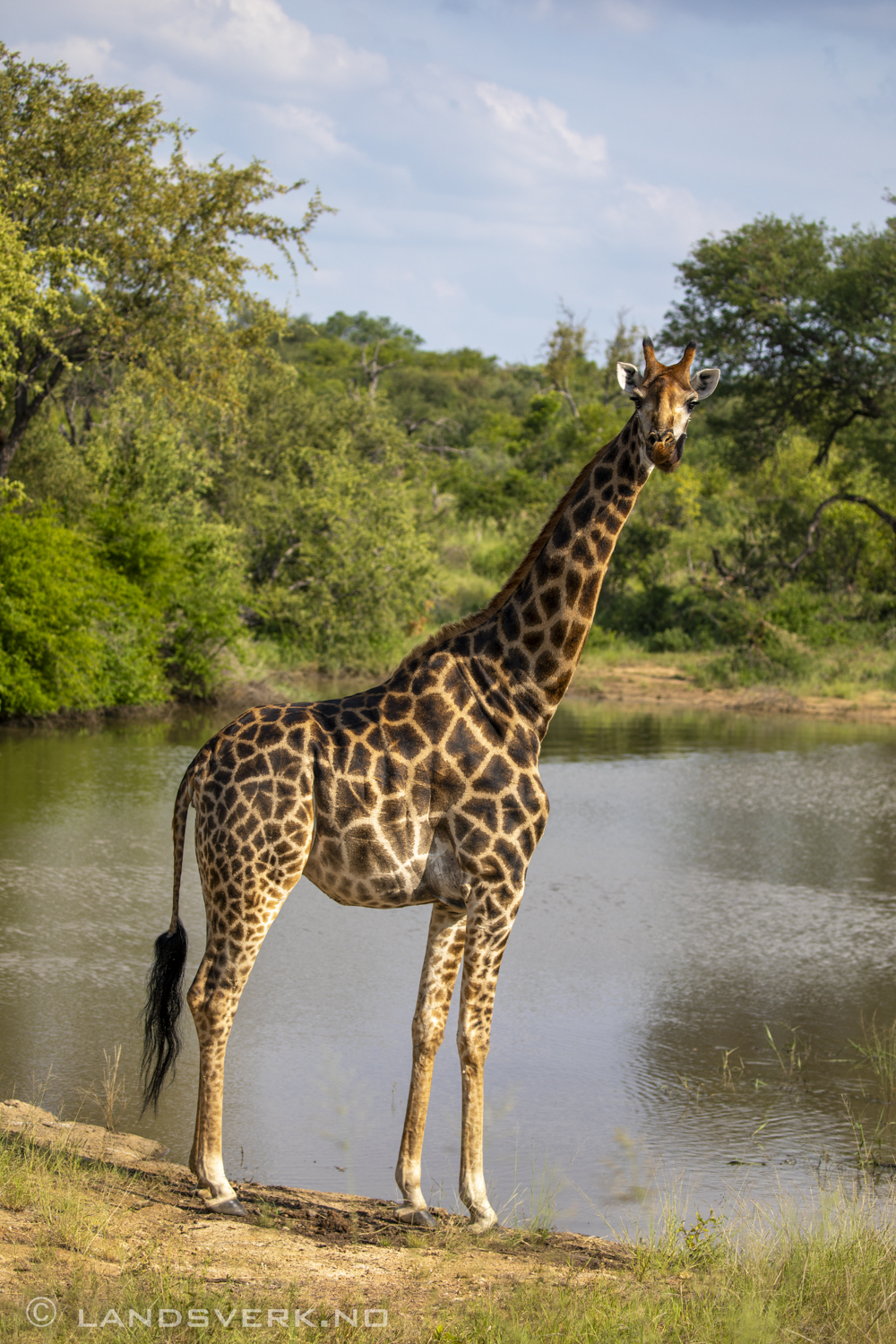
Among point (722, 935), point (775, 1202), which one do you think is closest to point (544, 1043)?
point (775, 1202)

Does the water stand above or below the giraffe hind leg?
below

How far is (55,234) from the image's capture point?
1769 centimetres

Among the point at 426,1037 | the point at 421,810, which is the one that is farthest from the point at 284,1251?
the point at 421,810

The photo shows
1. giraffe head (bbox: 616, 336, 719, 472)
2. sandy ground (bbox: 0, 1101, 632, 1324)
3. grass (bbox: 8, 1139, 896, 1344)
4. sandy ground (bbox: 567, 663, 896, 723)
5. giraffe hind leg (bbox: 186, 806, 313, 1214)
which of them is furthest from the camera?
sandy ground (bbox: 567, 663, 896, 723)

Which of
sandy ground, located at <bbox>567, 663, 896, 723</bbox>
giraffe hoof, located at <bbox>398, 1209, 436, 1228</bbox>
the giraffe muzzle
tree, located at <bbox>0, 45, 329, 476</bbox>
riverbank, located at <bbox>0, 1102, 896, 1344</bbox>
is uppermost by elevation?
tree, located at <bbox>0, 45, 329, 476</bbox>

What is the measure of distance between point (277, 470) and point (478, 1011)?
2754cm

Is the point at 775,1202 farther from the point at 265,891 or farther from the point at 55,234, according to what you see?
the point at 55,234

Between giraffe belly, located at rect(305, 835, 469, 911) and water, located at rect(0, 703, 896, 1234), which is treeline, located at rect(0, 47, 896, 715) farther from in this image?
giraffe belly, located at rect(305, 835, 469, 911)

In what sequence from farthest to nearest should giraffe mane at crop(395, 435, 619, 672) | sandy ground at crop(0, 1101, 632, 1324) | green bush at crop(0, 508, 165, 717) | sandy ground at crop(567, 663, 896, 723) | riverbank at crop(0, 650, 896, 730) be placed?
sandy ground at crop(567, 663, 896, 723) → riverbank at crop(0, 650, 896, 730) → green bush at crop(0, 508, 165, 717) → giraffe mane at crop(395, 435, 619, 672) → sandy ground at crop(0, 1101, 632, 1324)

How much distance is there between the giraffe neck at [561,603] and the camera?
4922mm

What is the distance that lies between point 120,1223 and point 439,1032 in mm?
1306

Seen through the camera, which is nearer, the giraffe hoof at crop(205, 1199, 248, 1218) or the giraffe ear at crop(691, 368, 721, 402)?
the giraffe hoof at crop(205, 1199, 248, 1218)

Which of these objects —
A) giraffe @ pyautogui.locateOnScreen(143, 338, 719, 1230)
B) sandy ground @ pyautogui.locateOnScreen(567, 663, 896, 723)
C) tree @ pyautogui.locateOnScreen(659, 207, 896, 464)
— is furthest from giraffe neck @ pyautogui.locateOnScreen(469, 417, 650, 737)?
tree @ pyautogui.locateOnScreen(659, 207, 896, 464)

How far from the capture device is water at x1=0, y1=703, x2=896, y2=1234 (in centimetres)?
563
